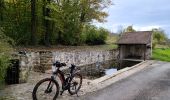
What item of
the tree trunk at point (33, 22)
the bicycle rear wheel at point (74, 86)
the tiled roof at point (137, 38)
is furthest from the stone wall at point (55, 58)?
the tree trunk at point (33, 22)

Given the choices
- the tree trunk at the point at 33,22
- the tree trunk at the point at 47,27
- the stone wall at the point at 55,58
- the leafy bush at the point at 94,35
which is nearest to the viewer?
the stone wall at the point at 55,58

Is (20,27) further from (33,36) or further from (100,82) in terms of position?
(100,82)

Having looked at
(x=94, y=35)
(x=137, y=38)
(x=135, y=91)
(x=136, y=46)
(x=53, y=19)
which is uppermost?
(x=53, y=19)

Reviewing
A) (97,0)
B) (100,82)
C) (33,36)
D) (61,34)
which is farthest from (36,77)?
(97,0)

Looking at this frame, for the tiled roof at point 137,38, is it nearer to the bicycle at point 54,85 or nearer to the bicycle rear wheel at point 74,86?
the bicycle rear wheel at point 74,86

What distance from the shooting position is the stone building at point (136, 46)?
2905cm

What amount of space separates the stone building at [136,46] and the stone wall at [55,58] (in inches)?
45.4

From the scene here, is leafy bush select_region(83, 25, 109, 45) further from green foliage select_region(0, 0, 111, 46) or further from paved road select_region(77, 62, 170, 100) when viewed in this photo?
paved road select_region(77, 62, 170, 100)

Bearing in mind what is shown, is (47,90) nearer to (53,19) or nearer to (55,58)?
(55,58)

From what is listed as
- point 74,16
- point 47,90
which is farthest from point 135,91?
point 74,16

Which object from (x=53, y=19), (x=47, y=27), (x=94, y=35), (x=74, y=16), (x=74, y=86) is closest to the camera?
(x=74, y=86)

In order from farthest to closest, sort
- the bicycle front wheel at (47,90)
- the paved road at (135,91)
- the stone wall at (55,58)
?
the stone wall at (55,58) < the paved road at (135,91) < the bicycle front wheel at (47,90)

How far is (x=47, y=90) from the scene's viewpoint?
31.1 ft

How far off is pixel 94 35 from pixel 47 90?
24.9 metres
